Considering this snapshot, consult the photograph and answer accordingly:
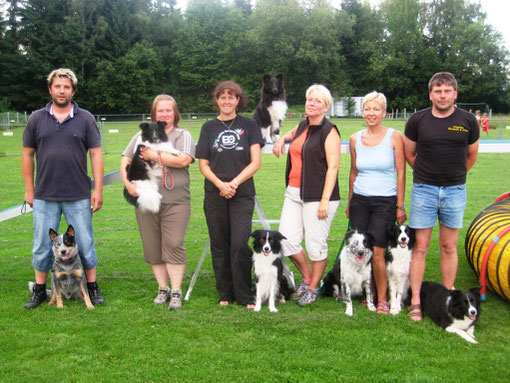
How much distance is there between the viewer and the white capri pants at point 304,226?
386 centimetres

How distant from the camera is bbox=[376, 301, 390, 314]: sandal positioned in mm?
3936

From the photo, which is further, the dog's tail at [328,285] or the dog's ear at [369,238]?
the dog's tail at [328,285]

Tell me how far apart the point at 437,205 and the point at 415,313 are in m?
1.02

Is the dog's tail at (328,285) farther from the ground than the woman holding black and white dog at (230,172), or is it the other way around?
the woman holding black and white dog at (230,172)

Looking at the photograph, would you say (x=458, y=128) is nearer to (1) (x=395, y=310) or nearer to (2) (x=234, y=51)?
(1) (x=395, y=310)

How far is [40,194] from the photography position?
12.5 feet

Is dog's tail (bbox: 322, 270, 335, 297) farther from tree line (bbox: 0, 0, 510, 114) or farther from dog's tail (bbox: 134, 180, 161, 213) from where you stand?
tree line (bbox: 0, 0, 510, 114)

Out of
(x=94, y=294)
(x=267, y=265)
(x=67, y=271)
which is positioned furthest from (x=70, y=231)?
(x=267, y=265)

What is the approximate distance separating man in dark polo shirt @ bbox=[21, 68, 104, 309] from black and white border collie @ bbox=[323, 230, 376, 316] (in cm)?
247

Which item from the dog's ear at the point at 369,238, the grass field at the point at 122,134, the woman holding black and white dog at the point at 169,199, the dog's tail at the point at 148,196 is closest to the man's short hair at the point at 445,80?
the dog's ear at the point at 369,238

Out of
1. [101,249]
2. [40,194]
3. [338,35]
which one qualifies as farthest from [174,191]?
[338,35]

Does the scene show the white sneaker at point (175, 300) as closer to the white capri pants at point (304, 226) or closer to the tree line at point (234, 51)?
the white capri pants at point (304, 226)

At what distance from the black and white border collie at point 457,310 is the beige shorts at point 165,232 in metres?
2.43

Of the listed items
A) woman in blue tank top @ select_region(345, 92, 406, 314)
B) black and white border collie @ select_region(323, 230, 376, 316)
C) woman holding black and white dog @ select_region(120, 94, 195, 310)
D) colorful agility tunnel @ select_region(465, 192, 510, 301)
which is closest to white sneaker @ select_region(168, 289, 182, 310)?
woman holding black and white dog @ select_region(120, 94, 195, 310)
